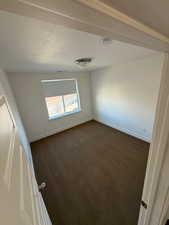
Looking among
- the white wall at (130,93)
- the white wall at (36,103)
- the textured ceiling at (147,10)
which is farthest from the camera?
the white wall at (36,103)

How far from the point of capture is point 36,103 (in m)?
3.21

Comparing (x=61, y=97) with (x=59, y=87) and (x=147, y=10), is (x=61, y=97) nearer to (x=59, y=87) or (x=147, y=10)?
(x=59, y=87)

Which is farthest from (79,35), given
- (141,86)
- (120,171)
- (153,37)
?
(120,171)

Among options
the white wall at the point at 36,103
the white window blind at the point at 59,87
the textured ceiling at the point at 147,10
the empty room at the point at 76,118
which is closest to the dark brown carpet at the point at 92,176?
the empty room at the point at 76,118

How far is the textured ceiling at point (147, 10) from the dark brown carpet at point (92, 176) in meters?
2.09

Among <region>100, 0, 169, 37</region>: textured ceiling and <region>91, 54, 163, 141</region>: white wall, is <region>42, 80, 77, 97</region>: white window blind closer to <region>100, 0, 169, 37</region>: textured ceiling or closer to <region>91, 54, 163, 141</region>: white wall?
<region>91, 54, 163, 141</region>: white wall

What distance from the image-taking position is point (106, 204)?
150cm

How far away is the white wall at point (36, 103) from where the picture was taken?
2893mm

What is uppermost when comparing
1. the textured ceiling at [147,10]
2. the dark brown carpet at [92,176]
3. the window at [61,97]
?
the textured ceiling at [147,10]

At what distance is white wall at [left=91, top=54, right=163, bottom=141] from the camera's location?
243cm

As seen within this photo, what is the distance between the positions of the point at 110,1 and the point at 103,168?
2.42 meters

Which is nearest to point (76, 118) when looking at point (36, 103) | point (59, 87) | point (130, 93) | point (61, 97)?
point (61, 97)

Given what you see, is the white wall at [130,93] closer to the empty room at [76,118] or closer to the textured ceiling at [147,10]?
the empty room at [76,118]

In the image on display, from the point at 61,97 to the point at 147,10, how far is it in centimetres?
352
